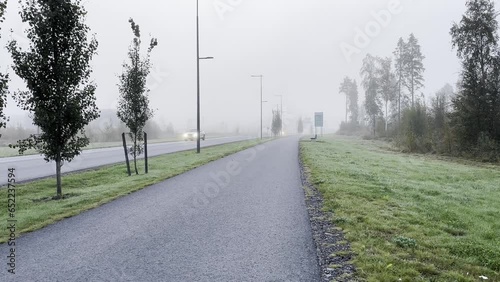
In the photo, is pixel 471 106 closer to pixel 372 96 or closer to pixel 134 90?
pixel 134 90

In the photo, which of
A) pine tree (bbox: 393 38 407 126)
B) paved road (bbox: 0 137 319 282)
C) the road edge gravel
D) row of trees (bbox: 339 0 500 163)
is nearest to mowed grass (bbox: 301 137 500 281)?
the road edge gravel

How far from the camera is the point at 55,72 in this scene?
33.3ft

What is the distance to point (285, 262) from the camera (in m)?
4.92

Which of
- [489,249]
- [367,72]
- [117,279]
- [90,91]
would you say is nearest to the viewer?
[117,279]

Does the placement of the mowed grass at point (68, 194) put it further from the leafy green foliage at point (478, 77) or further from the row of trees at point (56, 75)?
the leafy green foliage at point (478, 77)

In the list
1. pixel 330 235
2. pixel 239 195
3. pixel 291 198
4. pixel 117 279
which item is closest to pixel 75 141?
pixel 239 195

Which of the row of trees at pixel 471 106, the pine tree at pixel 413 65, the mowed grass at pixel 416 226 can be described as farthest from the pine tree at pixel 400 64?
the mowed grass at pixel 416 226

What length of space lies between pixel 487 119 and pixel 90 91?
2873 cm

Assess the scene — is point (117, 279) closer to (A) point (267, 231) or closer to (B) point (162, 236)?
(B) point (162, 236)

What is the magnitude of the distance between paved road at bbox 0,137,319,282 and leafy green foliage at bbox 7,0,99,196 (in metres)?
3.30

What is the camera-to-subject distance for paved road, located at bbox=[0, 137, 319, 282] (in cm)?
454

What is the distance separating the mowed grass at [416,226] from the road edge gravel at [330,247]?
0.14m

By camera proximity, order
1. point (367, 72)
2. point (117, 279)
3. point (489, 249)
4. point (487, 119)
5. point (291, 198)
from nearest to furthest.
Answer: point (117, 279)
point (489, 249)
point (291, 198)
point (487, 119)
point (367, 72)

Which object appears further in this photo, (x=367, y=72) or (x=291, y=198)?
(x=367, y=72)
